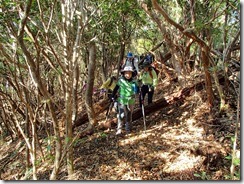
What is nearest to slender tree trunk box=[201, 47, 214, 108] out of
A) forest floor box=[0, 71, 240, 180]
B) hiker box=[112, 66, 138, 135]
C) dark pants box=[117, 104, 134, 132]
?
forest floor box=[0, 71, 240, 180]

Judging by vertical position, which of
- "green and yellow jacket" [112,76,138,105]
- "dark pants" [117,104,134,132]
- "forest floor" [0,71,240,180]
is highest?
"green and yellow jacket" [112,76,138,105]

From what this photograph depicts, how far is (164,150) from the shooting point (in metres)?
5.10

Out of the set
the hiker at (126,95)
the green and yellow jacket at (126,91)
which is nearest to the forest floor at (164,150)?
the hiker at (126,95)

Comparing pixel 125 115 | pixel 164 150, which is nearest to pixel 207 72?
pixel 164 150

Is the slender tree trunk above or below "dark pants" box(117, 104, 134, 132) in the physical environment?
above

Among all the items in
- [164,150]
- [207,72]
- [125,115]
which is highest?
[207,72]

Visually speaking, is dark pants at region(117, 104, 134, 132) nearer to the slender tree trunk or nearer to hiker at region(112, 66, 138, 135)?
hiker at region(112, 66, 138, 135)

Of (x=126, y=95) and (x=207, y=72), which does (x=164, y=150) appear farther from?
(x=207, y=72)

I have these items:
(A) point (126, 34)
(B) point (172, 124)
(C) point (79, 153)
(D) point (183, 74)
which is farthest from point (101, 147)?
(A) point (126, 34)

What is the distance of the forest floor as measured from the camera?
14.4 feet

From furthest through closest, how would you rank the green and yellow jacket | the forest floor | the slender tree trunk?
the green and yellow jacket
the slender tree trunk
the forest floor

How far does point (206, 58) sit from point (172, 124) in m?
2.02

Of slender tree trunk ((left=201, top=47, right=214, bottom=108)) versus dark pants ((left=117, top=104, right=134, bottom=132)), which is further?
dark pants ((left=117, top=104, right=134, bottom=132))

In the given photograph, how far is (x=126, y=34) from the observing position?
1124cm
